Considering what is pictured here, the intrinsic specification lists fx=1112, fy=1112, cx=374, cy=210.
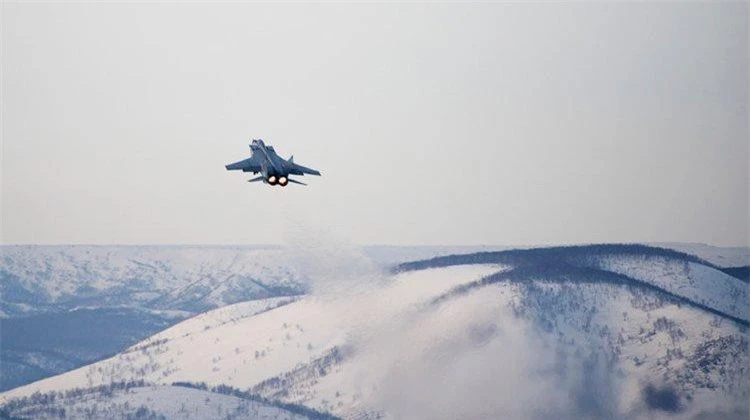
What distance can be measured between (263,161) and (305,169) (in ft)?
15.0

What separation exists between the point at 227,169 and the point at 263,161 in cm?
746

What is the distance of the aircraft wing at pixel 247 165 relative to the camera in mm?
118894

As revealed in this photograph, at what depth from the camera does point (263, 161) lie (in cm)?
11644

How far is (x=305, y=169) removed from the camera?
117688mm

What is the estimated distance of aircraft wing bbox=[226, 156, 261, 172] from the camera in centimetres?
11889

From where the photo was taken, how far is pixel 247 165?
120562 mm

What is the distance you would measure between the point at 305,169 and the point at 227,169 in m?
10.0

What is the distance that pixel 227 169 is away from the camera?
12231 cm
